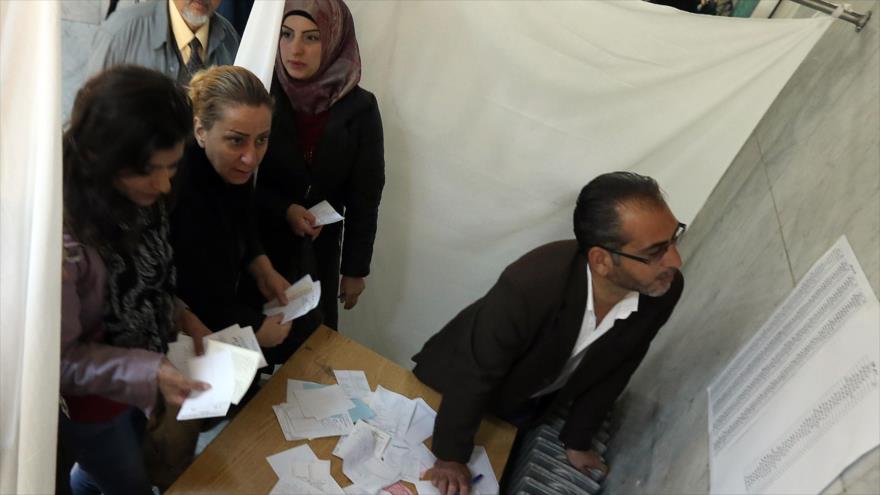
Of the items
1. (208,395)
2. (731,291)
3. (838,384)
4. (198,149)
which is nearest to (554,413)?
(731,291)

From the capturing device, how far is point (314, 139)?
191 cm

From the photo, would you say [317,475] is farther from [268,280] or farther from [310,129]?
[310,129]

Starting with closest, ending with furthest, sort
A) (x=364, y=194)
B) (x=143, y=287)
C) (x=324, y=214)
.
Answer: (x=143, y=287), (x=324, y=214), (x=364, y=194)

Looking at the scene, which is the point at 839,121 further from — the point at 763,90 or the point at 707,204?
the point at 707,204

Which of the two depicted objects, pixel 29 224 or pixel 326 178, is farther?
pixel 326 178

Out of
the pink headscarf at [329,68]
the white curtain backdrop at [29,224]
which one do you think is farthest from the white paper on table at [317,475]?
the pink headscarf at [329,68]

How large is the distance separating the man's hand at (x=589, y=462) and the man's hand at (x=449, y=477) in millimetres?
426

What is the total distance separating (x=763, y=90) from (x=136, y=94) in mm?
1689

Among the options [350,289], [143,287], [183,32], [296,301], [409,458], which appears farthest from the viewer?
[350,289]

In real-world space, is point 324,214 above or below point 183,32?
→ below

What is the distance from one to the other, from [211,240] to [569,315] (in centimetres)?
98

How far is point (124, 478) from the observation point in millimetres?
1484

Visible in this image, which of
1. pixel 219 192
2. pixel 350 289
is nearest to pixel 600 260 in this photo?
pixel 219 192

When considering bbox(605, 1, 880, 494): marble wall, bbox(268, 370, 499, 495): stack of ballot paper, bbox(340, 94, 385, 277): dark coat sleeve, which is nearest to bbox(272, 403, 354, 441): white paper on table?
bbox(268, 370, 499, 495): stack of ballot paper
